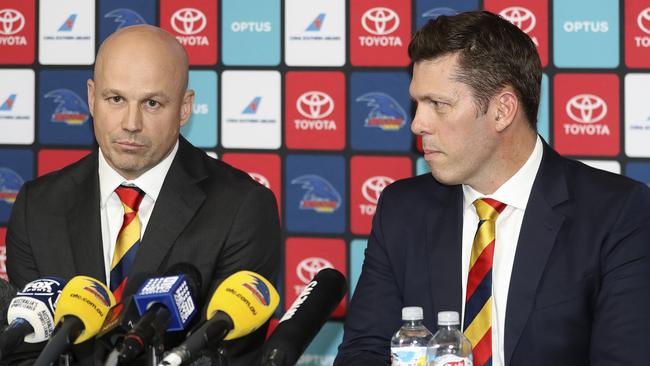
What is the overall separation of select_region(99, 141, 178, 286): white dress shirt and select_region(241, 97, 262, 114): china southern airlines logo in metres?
1.31

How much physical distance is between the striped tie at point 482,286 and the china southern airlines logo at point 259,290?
771 millimetres

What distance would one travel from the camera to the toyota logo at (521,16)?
12.7ft

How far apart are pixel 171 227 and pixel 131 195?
17 cm

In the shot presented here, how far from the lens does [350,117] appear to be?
402 cm

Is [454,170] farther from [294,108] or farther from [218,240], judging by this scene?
[294,108]

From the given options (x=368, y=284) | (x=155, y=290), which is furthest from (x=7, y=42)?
(x=155, y=290)

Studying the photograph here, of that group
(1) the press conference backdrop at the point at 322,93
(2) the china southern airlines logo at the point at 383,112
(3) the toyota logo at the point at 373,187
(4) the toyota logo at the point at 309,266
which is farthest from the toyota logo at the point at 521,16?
(4) the toyota logo at the point at 309,266

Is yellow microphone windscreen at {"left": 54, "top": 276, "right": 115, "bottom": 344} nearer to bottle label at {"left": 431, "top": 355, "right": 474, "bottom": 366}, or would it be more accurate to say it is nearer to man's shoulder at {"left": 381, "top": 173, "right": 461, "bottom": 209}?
bottle label at {"left": 431, "top": 355, "right": 474, "bottom": 366}

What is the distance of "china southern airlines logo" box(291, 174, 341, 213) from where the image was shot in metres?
4.04

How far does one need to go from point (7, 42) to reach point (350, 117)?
1.54m

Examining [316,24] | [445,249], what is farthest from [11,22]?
[445,249]

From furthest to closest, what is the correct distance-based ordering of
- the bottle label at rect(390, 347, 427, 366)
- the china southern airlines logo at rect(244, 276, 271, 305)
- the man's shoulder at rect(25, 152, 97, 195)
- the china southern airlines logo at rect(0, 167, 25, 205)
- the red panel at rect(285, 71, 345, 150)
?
the china southern airlines logo at rect(0, 167, 25, 205) < the red panel at rect(285, 71, 345, 150) < the man's shoulder at rect(25, 152, 97, 195) < the bottle label at rect(390, 347, 427, 366) < the china southern airlines logo at rect(244, 276, 271, 305)

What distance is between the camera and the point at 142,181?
9.00ft

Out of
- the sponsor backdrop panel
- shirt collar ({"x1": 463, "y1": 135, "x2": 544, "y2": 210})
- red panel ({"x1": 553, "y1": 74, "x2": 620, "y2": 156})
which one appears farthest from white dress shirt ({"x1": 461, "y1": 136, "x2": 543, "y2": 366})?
the sponsor backdrop panel
